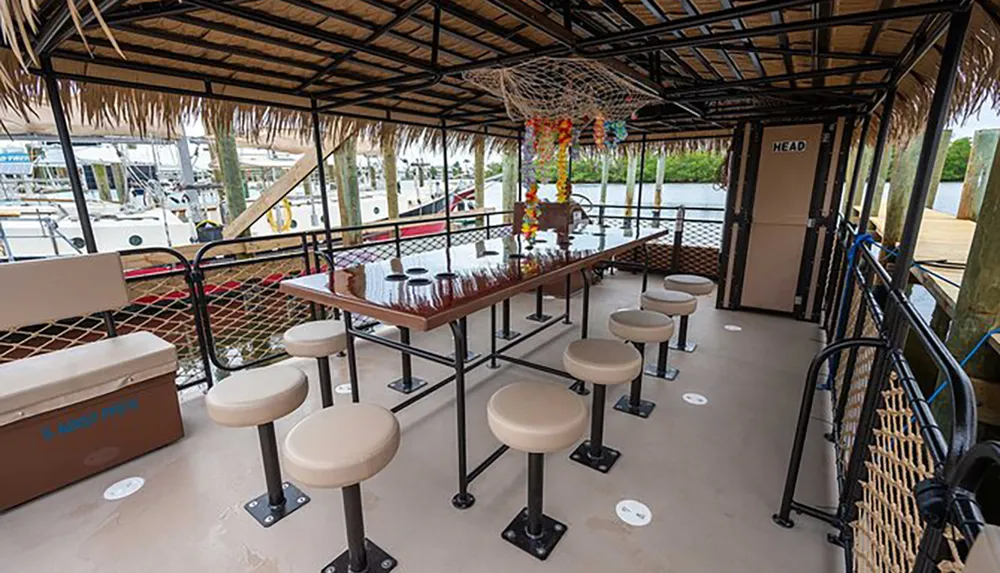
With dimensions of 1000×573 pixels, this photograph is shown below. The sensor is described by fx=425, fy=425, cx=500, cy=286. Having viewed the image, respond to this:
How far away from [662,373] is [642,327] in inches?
36.3

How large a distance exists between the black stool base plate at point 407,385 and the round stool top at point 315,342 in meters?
0.79

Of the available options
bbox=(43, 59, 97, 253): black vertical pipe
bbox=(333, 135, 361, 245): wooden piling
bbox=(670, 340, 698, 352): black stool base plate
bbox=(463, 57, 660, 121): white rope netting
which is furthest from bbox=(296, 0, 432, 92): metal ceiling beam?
bbox=(333, 135, 361, 245): wooden piling

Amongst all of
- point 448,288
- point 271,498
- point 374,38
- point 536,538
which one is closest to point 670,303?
point 448,288

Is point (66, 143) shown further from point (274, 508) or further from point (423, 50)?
point (274, 508)

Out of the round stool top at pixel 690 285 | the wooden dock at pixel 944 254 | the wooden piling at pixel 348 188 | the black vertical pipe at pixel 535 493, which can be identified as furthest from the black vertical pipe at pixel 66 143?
the wooden piling at pixel 348 188

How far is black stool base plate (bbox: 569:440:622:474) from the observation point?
7.77 ft

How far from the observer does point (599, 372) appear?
7.12 feet

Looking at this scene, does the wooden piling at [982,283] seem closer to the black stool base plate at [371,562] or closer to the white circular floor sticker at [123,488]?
the black stool base plate at [371,562]

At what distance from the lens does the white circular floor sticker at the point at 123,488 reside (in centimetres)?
217

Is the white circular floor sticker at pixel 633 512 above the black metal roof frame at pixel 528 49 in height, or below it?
below

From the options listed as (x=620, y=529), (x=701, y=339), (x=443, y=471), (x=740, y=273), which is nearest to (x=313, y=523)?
(x=443, y=471)

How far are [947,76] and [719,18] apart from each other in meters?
0.85

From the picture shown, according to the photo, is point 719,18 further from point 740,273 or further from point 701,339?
point 740,273

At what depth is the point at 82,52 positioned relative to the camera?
97.3 inches
